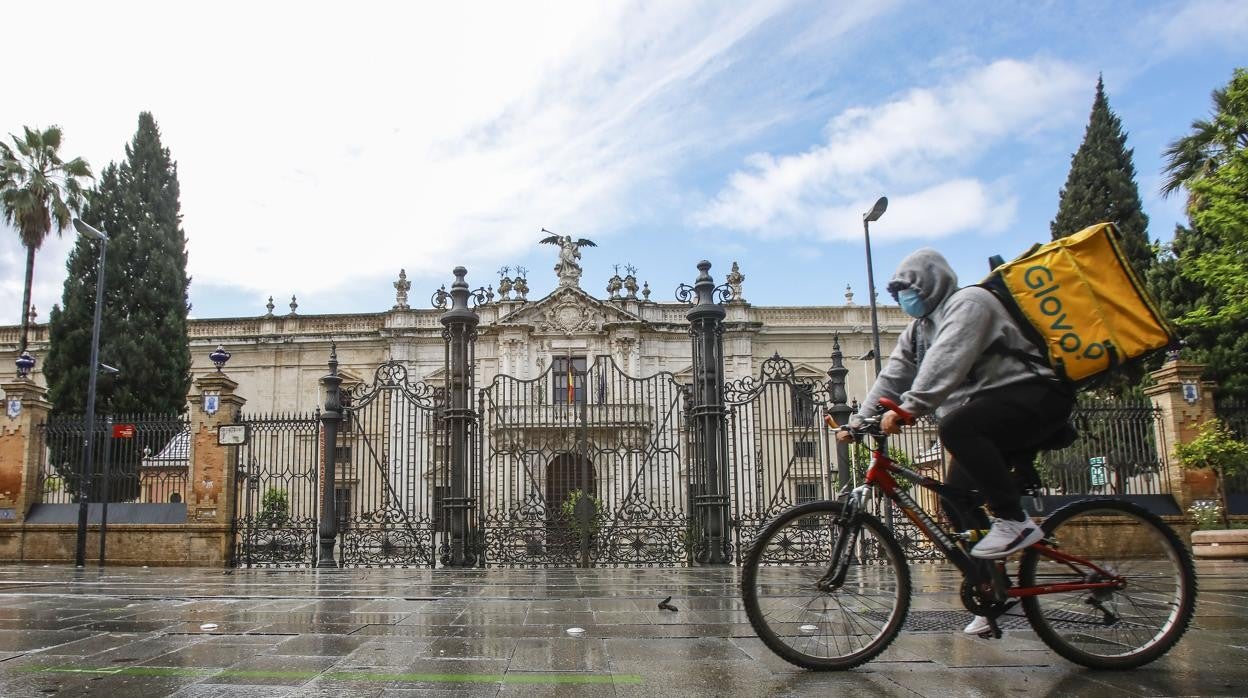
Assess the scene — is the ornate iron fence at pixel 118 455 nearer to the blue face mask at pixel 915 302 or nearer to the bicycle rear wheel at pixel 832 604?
the bicycle rear wheel at pixel 832 604

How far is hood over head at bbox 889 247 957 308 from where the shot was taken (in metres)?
3.75

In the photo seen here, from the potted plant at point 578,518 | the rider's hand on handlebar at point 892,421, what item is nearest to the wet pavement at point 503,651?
the rider's hand on handlebar at point 892,421

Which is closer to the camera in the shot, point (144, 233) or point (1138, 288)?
point (1138, 288)

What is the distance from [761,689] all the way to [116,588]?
7.18 metres

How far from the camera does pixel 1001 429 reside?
340cm

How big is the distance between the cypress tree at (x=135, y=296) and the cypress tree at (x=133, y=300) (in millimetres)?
30

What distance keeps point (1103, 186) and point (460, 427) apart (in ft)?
82.5

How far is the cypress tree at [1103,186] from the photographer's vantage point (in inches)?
1051

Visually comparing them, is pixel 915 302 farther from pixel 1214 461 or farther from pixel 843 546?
pixel 1214 461

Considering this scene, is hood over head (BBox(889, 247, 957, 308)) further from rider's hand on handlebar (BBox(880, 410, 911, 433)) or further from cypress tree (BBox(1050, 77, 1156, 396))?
cypress tree (BBox(1050, 77, 1156, 396))

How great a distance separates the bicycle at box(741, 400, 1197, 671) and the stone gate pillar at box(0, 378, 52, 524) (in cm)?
1545

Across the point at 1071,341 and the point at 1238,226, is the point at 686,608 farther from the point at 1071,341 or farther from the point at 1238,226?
the point at 1238,226

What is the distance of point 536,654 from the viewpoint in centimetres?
382

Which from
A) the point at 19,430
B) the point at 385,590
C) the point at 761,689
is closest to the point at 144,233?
the point at 19,430
